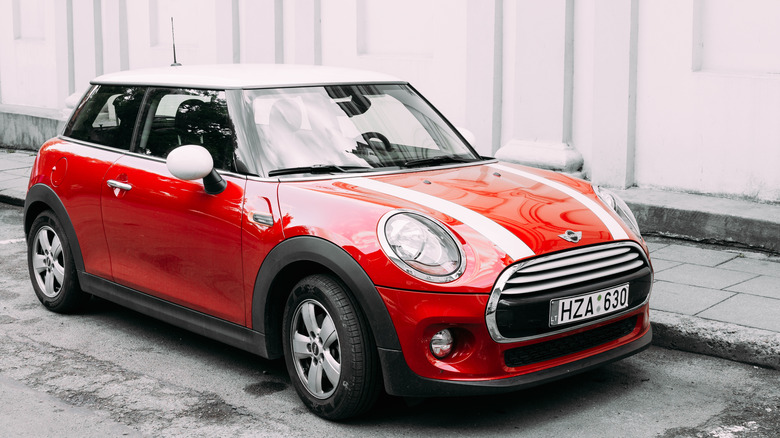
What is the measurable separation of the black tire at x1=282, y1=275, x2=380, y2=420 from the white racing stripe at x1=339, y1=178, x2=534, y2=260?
503 mm

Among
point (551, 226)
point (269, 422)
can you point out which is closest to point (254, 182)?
point (269, 422)

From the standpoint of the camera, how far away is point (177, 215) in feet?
15.8

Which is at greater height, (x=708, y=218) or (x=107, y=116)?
(x=107, y=116)

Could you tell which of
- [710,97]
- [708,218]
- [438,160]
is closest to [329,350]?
[438,160]

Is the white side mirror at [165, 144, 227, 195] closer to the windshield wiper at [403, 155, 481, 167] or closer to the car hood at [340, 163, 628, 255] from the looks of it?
the car hood at [340, 163, 628, 255]

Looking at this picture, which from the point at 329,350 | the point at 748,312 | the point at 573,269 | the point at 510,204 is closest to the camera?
the point at 573,269

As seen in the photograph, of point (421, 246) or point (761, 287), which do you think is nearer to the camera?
point (421, 246)

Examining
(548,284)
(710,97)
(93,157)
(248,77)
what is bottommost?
(548,284)

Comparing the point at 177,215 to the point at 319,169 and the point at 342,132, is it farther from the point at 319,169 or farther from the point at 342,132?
the point at 342,132

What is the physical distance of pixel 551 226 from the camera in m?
Result: 4.16

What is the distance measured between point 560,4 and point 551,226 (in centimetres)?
467

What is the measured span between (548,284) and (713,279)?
2782mm

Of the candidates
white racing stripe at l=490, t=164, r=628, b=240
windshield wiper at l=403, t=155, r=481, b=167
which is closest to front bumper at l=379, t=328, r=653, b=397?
white racing stripe at l=490, t=164, r=628, b=240

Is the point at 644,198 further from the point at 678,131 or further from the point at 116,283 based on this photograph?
the point at 116,283
